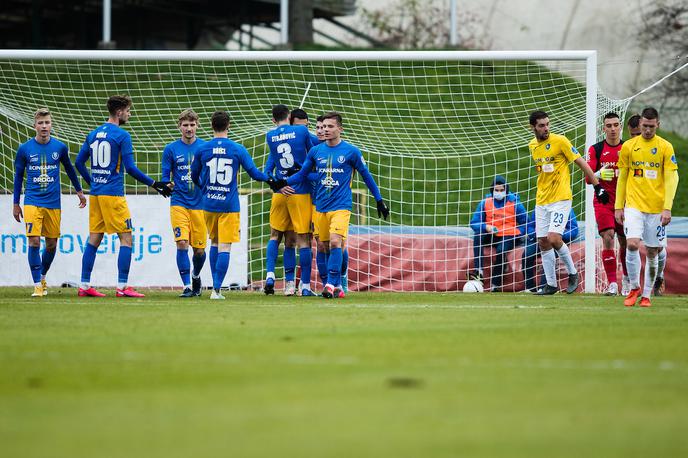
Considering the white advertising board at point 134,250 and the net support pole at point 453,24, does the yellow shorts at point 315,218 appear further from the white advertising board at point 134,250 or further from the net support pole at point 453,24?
the net support pole at point 453,24

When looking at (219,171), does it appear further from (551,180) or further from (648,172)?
(648,172)

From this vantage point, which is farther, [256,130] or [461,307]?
[256,130]

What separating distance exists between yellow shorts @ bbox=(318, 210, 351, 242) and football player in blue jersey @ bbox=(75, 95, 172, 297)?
174cm

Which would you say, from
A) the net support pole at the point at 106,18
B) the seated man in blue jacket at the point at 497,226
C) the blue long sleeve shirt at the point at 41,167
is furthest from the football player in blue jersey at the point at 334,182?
the net support pole at the point at 106,18

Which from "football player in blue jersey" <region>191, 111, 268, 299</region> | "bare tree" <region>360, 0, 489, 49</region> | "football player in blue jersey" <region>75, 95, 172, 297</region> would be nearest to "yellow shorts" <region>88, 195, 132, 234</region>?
"football player in blue jersey" <region>75, 95, 172, 297</region>

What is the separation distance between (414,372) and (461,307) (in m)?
4.94

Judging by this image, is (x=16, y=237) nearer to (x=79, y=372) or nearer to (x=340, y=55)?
(x=340, y=55)

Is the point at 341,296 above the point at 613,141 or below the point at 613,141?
below

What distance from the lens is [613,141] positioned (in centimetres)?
1349

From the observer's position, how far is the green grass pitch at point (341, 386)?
3793 millimetres

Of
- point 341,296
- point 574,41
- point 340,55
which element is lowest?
point 341,296

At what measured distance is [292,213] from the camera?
500 inches

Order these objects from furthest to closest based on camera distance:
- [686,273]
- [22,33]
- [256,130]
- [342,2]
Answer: [22,33] → [342,2] → [256,130] → [686,273]

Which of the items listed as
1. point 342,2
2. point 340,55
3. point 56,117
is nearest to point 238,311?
point 340,55
